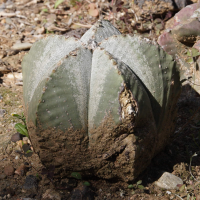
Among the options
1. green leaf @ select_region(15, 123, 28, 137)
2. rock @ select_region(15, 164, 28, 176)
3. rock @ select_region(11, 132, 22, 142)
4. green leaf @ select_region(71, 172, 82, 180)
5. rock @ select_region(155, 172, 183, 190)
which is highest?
green leaf @ select_region(15, 123, 28, 137)

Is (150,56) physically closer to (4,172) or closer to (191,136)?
(191,136)

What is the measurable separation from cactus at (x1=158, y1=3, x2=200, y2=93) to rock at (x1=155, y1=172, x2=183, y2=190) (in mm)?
1198

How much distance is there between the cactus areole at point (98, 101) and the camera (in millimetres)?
1647

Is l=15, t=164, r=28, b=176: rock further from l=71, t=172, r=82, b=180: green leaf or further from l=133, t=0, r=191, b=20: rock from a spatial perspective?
l=133, t=0, r=191, b=20: rock

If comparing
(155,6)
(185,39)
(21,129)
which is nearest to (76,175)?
(21,129)

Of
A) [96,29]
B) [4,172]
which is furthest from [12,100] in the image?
[96,29]

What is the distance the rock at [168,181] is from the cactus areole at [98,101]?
18cm

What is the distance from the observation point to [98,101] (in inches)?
66.3

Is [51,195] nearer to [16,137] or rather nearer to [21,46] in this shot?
[16,137]

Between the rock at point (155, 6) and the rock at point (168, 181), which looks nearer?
the rock at point (168, 181)

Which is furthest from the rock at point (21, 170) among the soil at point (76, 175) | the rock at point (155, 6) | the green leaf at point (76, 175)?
the rock at point (155, 6)

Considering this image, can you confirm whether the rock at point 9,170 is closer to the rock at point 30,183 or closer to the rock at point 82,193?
the rock at point 30,183

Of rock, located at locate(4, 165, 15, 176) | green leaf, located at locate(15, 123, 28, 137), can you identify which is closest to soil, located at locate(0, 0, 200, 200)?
rock, located at locate(4, 165, 15, 176)

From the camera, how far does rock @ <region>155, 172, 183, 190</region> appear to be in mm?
1955
